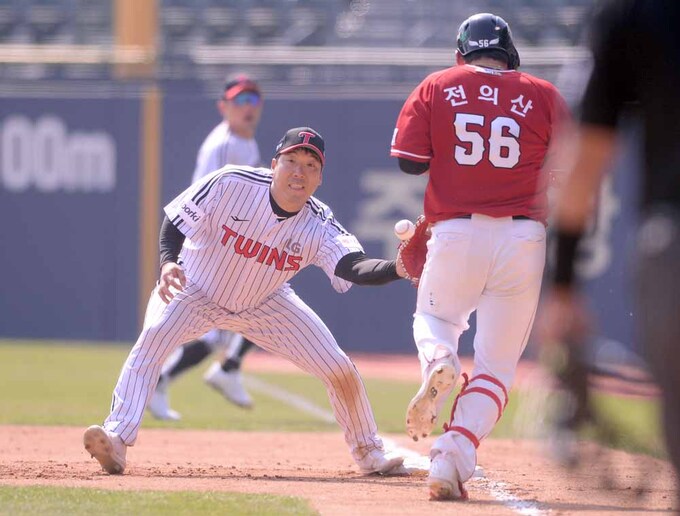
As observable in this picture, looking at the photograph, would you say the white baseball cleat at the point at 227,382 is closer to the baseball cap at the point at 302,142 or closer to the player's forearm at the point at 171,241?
the player's forearm at the point at 171,241

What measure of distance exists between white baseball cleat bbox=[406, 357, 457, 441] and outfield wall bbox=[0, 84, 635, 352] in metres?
9.95

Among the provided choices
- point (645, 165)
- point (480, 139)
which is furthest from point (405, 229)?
point (645, 165)

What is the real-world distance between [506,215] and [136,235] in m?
10.6

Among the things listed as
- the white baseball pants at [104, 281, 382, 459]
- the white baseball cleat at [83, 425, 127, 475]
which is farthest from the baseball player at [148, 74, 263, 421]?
the white baseball cleat at [83, 425, 127, 475]

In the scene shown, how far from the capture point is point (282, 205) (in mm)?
5648

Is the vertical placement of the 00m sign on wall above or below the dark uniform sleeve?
below

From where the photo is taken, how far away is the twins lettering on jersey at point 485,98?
4.96 meters

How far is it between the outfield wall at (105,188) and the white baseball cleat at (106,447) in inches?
367

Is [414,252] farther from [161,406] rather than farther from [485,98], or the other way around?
[161,406]

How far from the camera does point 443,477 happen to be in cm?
475

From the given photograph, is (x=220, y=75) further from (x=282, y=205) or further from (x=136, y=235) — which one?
(x=282, y=205)

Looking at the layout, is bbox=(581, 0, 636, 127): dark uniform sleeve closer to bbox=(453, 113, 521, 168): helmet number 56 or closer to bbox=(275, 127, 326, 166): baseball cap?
bbox=(453, 113, 521, 168): helmet number 56

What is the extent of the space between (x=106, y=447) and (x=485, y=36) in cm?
245

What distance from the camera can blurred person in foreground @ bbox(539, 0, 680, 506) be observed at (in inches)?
103
